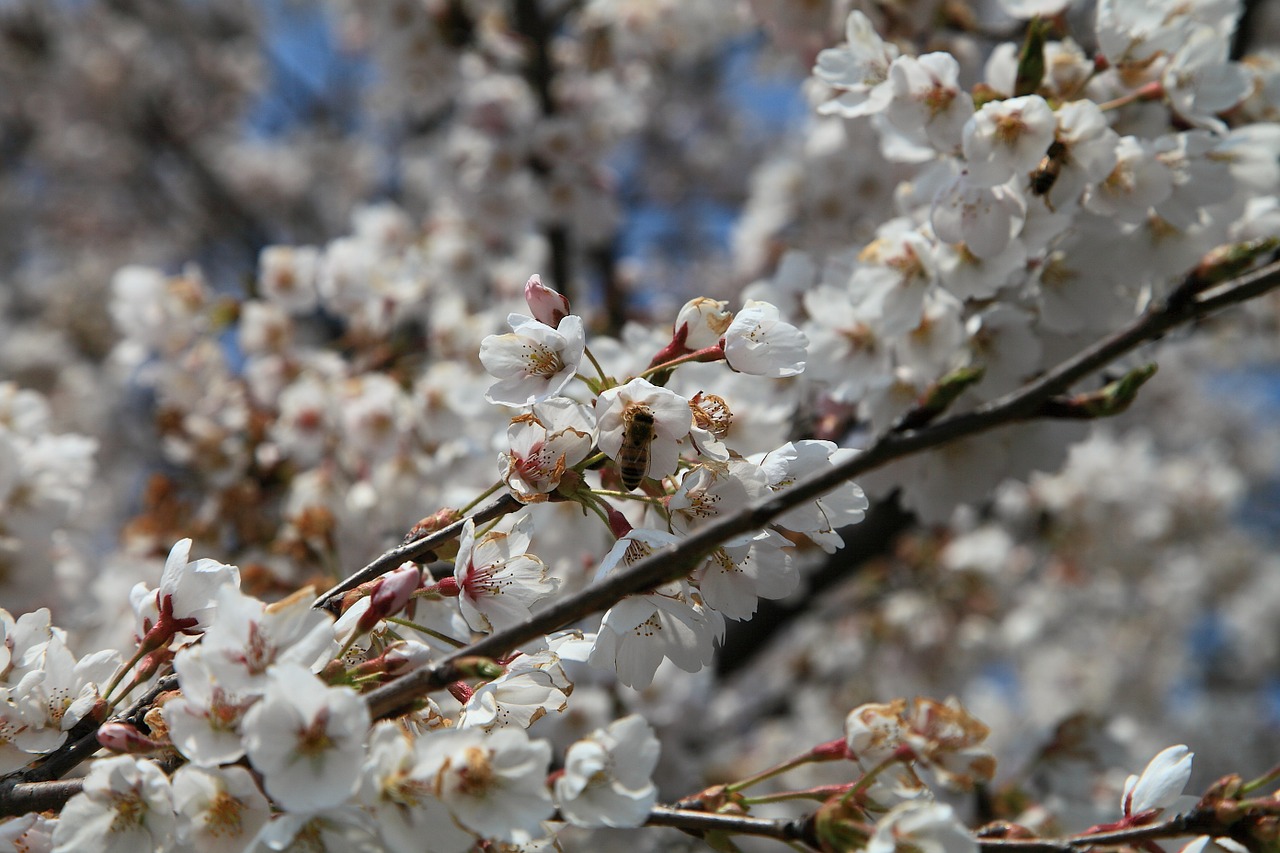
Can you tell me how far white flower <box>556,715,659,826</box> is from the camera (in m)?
1.16

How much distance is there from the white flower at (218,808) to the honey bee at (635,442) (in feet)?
1.89

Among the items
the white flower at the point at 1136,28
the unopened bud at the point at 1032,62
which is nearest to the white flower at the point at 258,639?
the unopened bud at the point at 1032,62

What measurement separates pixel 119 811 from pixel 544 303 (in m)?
0.84

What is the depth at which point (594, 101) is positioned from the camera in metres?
4.51

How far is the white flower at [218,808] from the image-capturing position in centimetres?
112

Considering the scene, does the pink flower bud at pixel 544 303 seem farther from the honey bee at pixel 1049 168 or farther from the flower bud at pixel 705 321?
the honey bee at pixel 1049 168

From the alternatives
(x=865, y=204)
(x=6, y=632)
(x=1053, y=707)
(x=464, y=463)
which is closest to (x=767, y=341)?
(x=6, y=632)

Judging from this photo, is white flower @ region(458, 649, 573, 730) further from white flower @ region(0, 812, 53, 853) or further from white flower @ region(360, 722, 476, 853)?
white flower @ region(0, 812, 53, 853)

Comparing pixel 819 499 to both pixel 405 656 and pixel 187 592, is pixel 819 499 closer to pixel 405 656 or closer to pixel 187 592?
pixel 405 656

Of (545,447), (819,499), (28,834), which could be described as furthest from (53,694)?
(819,499)

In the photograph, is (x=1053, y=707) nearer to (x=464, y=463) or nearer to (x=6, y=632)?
(x=464, y=463)

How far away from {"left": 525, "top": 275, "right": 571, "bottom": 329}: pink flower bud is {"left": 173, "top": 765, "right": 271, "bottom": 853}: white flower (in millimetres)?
706

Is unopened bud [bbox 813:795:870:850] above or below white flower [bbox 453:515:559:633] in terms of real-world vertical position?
below

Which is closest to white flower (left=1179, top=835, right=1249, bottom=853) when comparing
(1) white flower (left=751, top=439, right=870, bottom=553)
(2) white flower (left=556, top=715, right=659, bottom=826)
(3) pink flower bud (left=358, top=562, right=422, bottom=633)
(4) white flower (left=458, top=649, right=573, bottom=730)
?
(1) white flower (left=751, top=439, right=870, bottom=553)
